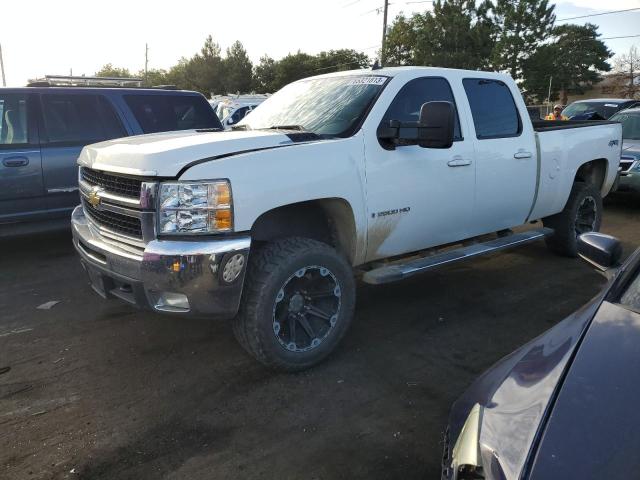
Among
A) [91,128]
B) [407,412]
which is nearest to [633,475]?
[407,412]

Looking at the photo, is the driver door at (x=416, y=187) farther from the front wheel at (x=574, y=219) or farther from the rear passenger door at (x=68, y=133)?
the rear passenger door at (x=68, y=133)

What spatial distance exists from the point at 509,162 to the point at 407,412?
2716 millimetres

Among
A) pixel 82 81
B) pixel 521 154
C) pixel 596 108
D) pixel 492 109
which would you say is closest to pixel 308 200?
pixel 492 109

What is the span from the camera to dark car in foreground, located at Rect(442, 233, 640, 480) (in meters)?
1.46

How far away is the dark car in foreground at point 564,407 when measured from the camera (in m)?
1.46

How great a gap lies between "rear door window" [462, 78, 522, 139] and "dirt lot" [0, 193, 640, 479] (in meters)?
1.51

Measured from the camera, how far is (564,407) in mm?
1631

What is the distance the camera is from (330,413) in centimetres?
309

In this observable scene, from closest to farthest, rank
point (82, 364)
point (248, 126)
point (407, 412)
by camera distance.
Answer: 1. point (407, 412)
2. point (82, 364)
3. point (248, 126)

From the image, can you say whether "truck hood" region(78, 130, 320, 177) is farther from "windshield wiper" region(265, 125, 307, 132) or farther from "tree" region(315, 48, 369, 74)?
"tree" region(315, 48, 369, 74)

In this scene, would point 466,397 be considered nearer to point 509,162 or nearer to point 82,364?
point 82,364

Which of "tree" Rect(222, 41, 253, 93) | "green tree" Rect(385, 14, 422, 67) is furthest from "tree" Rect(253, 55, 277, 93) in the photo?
"green tree" Rect(385, 14, 422, 67)

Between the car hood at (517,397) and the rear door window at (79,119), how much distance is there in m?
5.66

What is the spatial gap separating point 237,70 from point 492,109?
51664mm
